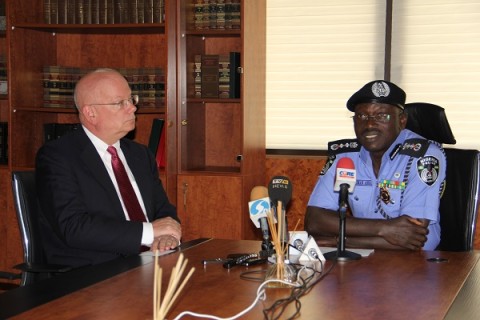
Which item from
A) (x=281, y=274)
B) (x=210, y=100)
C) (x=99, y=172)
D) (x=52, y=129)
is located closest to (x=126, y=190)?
(x=99, y=172)

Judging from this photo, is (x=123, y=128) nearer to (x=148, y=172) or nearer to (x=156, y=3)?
(x=148, y=172)

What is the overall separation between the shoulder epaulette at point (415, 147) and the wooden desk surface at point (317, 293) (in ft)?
2.16

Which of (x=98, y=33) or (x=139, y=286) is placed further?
(x=98, y=33)

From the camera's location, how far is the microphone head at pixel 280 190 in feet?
8.30

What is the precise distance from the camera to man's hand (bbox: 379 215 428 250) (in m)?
3.10

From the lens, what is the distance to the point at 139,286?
2.29m

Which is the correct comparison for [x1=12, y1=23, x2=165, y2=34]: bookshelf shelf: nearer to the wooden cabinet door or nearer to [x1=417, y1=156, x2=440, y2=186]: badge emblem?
the wooden cabinet door

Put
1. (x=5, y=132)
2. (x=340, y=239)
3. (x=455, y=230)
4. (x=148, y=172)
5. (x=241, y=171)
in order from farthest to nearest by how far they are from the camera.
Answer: (x=5, y=132), (x=241, y=171), (x=148, y=172), (x=455, y=230), (x=340, y=239)

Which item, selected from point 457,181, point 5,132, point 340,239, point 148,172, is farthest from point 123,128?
point 5,132

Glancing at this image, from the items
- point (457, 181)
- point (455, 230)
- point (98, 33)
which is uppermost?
point (98, 33)

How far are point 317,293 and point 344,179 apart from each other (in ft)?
1.89

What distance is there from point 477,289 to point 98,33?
3794 millimetres

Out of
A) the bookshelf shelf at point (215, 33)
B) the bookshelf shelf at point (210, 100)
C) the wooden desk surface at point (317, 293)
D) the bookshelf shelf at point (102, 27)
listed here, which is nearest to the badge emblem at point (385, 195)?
the wooden desk surface at point (317, 293)

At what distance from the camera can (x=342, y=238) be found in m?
2.72
